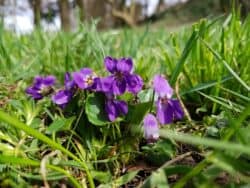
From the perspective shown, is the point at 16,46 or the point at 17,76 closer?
the point at 17,76

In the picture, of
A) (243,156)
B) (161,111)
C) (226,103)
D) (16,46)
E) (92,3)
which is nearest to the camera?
(243,156)

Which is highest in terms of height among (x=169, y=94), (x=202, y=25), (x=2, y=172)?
(x=202, y=25)

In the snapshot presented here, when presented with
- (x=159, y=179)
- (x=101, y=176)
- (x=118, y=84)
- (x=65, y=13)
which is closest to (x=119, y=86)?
(x=118, y=84)

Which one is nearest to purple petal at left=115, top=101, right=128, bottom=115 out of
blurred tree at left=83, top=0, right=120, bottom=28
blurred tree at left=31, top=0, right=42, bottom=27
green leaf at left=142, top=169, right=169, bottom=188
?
green leaf at left=142, top=169, right=169, bottom=188

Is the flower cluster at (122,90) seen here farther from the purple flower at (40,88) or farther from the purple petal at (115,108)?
the purple flower at (40,88)

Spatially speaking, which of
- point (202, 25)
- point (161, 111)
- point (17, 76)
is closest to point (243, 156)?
point (161, 111)

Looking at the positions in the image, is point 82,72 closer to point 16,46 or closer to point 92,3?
point 16,46

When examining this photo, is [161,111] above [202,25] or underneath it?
underneath

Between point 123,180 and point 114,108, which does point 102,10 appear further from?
point 123,180

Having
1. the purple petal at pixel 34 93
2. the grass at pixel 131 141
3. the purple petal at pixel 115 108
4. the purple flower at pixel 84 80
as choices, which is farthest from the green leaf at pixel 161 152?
the purple petal at pixel 34 93
